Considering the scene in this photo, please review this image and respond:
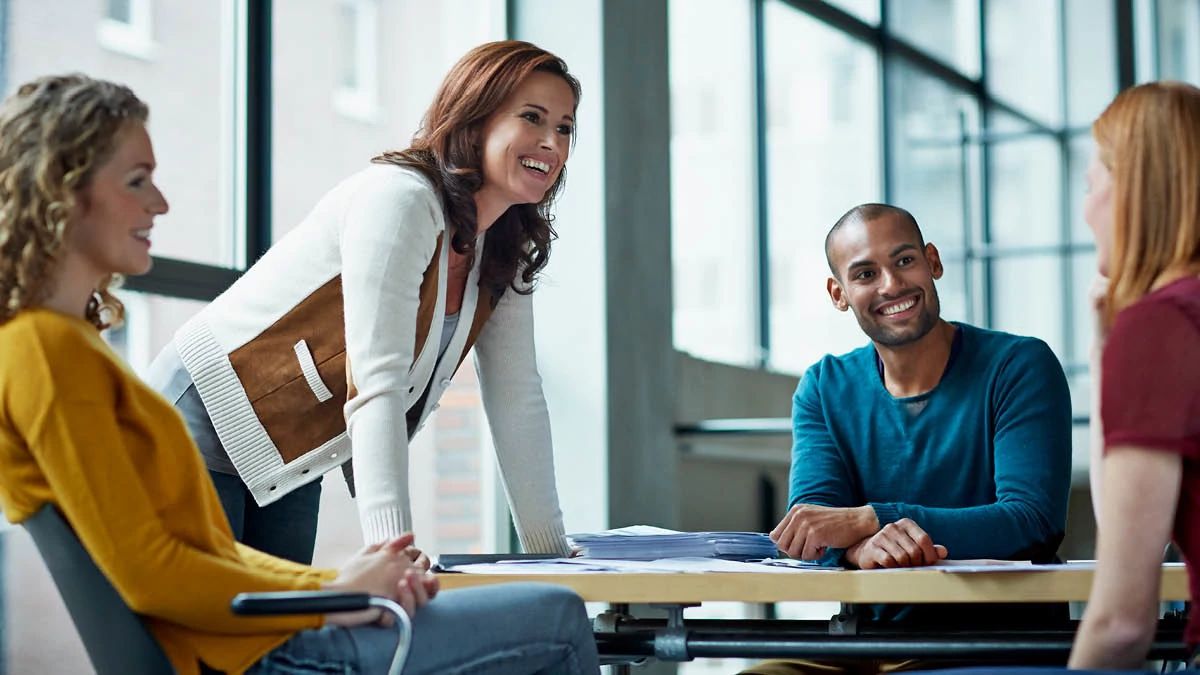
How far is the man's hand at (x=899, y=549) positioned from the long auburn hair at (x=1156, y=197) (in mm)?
565

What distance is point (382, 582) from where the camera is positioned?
4.82ft

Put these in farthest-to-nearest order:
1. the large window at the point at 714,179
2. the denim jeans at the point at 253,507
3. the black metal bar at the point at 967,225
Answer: the black metal bar at the point at 967,225
the large window at the point at 714,179
the denim jeans at the point at 253,507

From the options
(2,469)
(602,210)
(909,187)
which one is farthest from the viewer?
(909,187)

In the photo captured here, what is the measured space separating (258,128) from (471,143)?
1523mm

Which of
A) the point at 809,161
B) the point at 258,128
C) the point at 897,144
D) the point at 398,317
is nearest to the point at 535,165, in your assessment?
the point at 398,317

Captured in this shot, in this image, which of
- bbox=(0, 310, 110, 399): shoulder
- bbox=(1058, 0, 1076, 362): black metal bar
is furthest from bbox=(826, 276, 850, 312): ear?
bbox=(1058, 0, 1076, 362): black metal bar

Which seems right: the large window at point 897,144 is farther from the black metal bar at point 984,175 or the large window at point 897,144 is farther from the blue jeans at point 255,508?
the blue jeans at point 255,508

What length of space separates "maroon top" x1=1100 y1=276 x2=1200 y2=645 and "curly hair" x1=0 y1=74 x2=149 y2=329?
0.95 m

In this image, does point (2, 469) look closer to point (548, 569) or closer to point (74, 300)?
point (74, 300)

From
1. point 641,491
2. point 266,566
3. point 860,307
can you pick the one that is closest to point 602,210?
point 641,491

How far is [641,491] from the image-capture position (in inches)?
176

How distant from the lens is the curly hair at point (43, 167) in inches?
53.6

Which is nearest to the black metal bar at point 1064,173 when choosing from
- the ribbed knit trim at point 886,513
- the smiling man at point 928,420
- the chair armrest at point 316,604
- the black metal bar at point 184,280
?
the black metal bar at point 184,280

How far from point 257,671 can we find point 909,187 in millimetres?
6046
